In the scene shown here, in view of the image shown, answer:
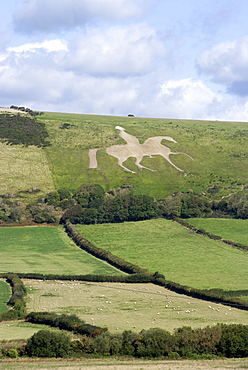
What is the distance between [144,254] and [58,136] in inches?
2765

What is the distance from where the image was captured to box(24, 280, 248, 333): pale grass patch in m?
53.2

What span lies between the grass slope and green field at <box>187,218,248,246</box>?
42.0 feet

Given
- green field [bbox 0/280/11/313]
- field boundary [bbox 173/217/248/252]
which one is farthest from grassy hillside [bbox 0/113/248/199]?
green field [bbox 0/280/11/313]

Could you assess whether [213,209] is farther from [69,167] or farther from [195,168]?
[69,167]

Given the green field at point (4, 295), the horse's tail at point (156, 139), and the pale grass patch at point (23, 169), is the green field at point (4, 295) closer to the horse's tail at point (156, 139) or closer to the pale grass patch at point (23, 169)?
the pale grass patch at point (23, 169)

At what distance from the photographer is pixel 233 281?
240ft

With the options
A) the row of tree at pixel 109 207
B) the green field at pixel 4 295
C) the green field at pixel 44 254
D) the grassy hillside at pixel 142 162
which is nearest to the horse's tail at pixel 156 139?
the grassy hillside at pixel 142 162

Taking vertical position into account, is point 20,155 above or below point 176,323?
above

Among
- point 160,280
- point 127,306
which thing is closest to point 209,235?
point 160,280

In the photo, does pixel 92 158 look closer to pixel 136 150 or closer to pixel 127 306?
pixel 136 150

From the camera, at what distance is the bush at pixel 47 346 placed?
4438cm

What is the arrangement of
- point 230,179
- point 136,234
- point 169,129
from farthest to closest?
point 169,129 < point 230,179 < point 136,234

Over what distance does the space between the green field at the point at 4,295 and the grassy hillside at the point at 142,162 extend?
174 ft

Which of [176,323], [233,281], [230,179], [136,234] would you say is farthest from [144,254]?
[230,179]
